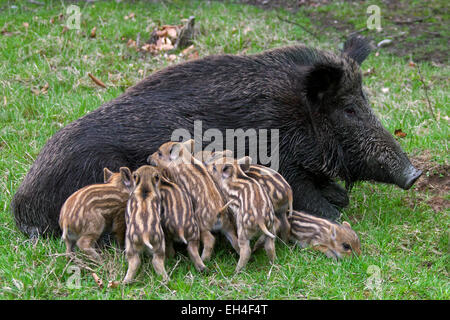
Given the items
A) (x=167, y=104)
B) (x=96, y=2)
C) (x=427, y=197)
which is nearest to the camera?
(x=167, y=104)

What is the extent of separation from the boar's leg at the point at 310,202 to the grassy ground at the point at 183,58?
23cm

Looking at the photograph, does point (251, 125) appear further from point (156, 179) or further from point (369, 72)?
point (369, 72)

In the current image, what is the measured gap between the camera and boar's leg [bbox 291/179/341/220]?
15.8 feet

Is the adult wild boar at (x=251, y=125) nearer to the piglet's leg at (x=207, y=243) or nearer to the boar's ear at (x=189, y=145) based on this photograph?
the boar's ear at (x=189, y=145)

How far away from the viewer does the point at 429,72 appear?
8.24 m

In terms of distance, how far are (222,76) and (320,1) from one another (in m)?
6.60

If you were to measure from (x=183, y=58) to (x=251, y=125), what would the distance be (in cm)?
367

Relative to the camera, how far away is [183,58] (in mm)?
8125

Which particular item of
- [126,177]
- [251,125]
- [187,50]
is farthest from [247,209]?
[187,50]

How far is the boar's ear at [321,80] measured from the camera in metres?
4.80

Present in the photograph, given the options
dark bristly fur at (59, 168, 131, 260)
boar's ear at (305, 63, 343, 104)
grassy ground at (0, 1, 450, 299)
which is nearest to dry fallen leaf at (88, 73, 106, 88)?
grassy ground at (0, 1, 450, 299)
